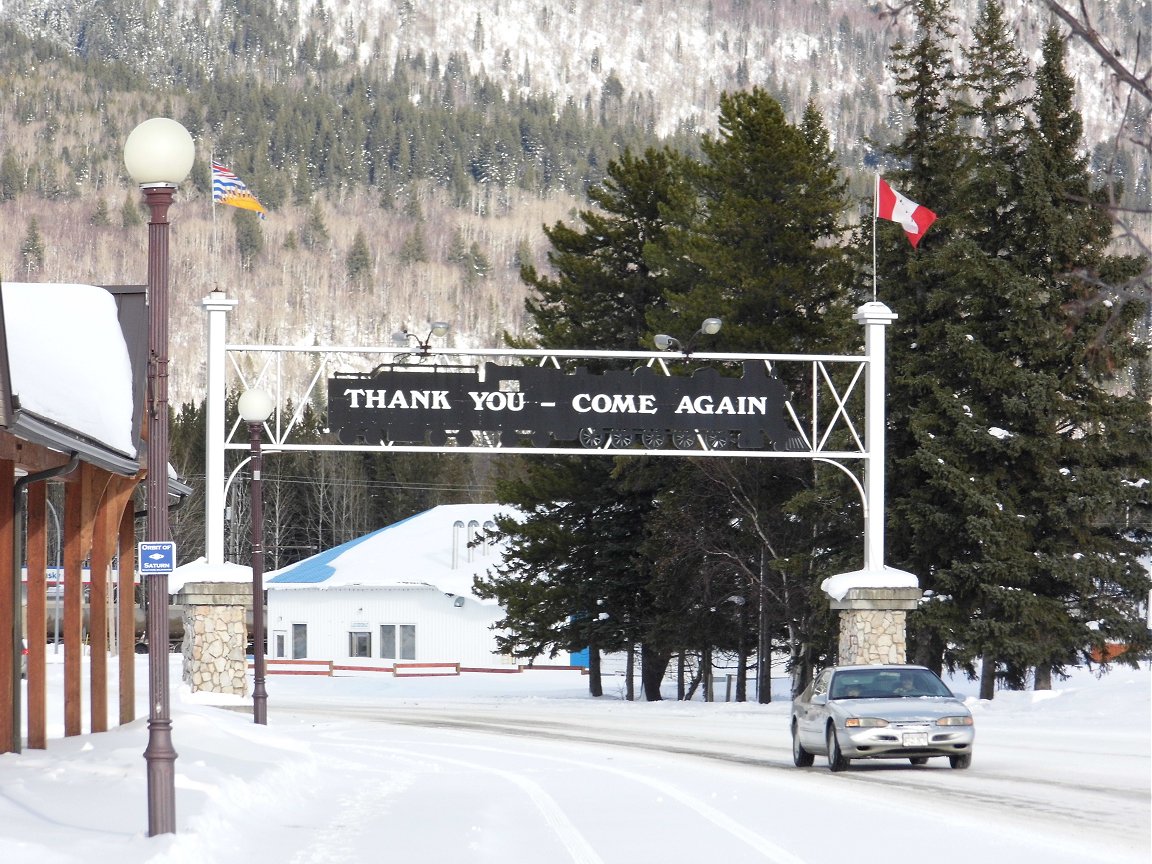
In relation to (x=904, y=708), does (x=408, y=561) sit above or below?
below

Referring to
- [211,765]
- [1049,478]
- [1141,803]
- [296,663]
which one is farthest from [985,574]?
[296,663]

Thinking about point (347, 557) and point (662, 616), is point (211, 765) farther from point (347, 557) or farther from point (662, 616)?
point (347, 557)

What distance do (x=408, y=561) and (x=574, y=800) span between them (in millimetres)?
51323

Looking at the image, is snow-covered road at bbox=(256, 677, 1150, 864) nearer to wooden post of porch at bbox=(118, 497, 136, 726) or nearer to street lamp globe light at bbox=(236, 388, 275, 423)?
wooden post of porch at bbox=(118, 497, 136, 726)

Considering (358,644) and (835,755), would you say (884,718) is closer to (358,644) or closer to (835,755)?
(835,755)

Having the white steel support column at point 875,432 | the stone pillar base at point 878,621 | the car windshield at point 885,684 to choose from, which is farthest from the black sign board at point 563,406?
the car windshield at point 885,684

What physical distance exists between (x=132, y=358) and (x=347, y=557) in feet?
160

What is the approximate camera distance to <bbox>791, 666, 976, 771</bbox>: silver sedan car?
18516 millimetres

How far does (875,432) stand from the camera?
3158 cm

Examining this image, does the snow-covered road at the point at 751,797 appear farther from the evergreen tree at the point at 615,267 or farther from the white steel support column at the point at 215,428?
the evergreen tree at the point at 615,267

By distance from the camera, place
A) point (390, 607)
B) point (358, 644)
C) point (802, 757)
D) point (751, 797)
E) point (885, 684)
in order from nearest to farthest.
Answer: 1. point (751, 797)
2. point (885, 684)
3. point (802, 757)
4. point (390, 607)
5. point (358, 644)

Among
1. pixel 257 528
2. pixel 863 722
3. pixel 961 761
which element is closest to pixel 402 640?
pixel 257 528

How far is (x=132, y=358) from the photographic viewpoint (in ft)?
65.6

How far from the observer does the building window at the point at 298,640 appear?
67625mm
